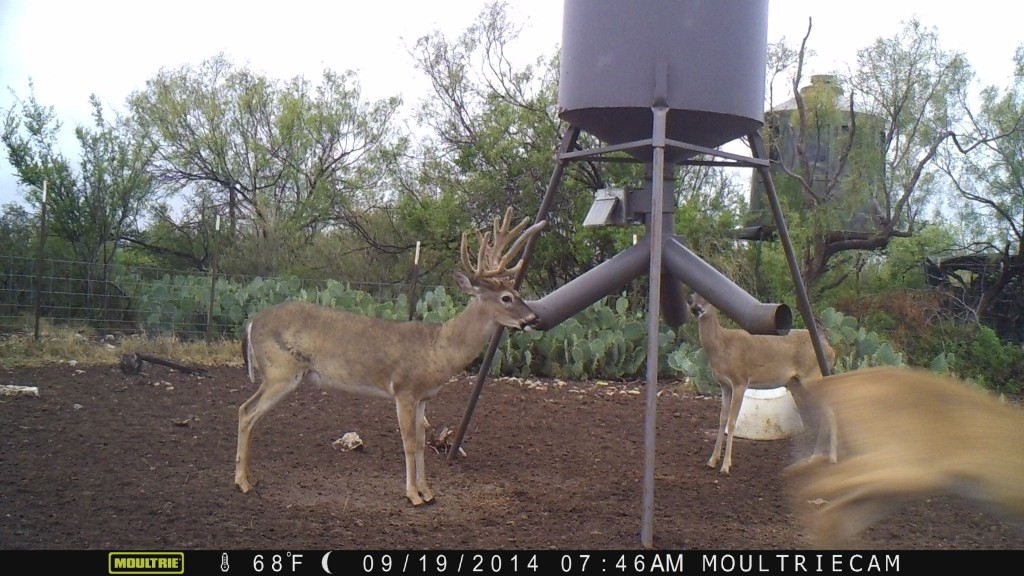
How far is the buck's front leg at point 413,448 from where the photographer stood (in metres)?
6.06

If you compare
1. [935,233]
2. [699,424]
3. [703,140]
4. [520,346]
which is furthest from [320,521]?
[935,233]

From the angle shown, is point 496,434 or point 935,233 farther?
point 935,233

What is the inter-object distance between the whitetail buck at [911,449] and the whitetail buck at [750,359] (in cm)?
490

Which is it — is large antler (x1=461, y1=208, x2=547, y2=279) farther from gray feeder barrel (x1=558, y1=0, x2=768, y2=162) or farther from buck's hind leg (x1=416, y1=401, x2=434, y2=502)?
buck's hind leg (x1=416, y1=401, x2=434, y2=502)

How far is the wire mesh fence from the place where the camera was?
13695 millimetres

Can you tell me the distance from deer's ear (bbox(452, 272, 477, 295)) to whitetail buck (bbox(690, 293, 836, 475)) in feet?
8.04

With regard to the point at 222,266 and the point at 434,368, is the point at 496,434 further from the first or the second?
the point at 222,266

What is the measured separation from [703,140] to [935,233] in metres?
12.6

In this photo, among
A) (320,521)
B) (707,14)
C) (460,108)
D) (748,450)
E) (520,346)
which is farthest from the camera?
(460,108)

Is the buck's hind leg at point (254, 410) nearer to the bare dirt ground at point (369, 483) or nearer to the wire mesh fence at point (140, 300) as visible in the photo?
the bare dirt ground at point (369, 483)

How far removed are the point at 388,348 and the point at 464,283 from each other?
2.62ft
